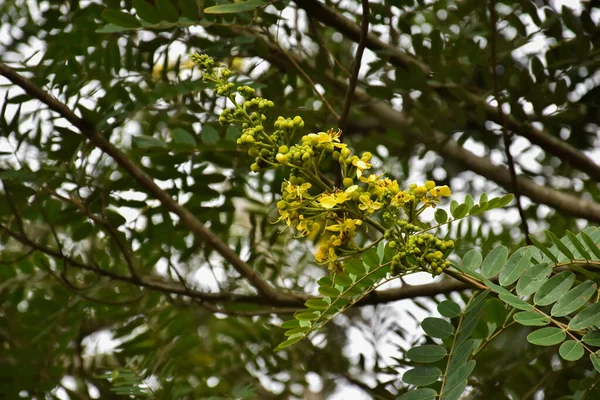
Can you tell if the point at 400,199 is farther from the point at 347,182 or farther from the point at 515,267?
the point at 515,267

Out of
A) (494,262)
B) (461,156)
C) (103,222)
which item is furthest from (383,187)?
(461,156)

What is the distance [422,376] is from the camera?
47.4 inches

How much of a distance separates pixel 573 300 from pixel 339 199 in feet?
1.30

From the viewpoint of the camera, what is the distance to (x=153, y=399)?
1.90m

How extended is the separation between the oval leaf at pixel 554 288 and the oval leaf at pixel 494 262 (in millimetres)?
97

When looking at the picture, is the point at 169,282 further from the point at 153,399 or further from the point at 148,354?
the point at 153,399

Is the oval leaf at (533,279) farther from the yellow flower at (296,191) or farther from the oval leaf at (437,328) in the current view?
the yellow flower at (296,191)

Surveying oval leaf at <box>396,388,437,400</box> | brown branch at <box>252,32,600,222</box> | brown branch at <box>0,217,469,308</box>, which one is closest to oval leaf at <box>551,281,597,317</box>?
oval leaf at <box>396,388,437,400</box>

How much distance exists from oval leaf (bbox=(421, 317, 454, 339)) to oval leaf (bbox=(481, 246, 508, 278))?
0.11m

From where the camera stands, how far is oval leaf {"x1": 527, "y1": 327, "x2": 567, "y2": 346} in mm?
1058

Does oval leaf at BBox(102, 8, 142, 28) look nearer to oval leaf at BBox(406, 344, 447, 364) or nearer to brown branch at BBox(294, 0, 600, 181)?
brown branch at BBox(294, 0, 600, 181)

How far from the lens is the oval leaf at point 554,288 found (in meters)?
1.12

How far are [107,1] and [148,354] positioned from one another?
1.02 m

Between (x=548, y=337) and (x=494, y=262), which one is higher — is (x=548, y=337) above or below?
below
